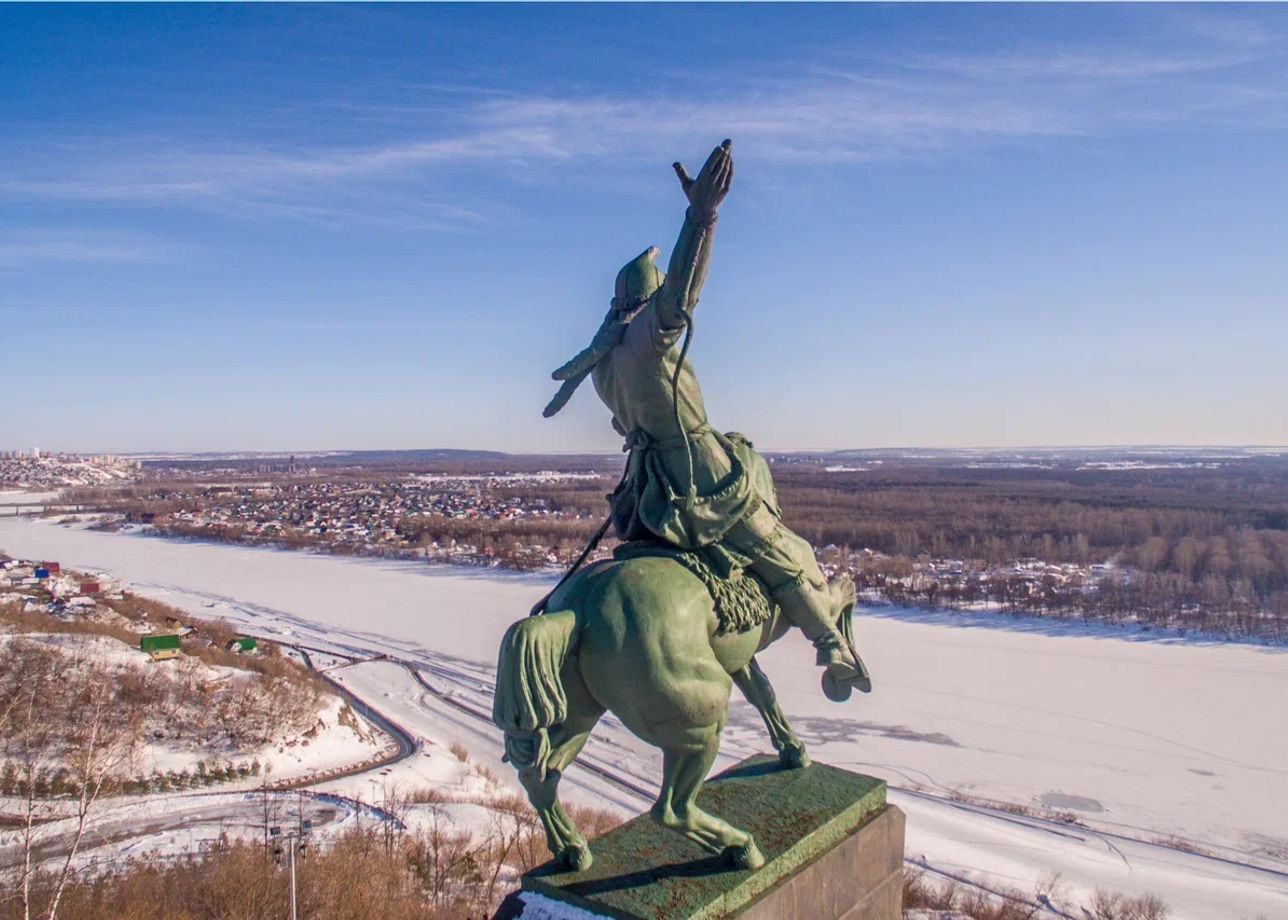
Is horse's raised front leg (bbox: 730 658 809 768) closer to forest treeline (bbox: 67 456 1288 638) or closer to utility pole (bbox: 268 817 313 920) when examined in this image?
utility pole (bbox: 268 817 313 920)

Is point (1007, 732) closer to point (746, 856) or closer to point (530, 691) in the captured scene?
point (746, 856)

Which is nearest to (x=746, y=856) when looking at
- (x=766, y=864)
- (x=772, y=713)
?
(x=766, y=864)

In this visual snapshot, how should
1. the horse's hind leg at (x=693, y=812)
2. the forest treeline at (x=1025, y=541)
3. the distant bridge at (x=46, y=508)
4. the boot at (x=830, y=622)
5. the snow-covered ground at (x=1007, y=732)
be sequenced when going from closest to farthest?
1. the horse's hind leg at (x=693, y=812)
2. the boot at (x=830, y=622)
3. the snow-covered ground at (x=1007, y=732)
4. the forest treeline at (x=1025, y=541)
5. the distant bridge at (x=46, y=508)

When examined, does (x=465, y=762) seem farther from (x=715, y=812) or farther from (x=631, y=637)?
(x=631, y=637)

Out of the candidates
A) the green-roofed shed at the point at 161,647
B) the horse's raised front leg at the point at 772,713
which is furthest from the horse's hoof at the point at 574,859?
the green-roofed shed at the point at 161,647

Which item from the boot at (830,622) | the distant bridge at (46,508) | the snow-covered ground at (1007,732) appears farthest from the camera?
the distant bridge at (46,508)

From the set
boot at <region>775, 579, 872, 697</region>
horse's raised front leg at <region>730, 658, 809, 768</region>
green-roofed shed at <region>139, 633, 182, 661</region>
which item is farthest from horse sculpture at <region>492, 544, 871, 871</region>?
green-roofed shed at <region>139, 633, 182, 661</region>

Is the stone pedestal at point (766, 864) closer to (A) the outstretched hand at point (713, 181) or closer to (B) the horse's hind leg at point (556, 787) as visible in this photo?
(B) the horse's hind leg at point (556, 787)
